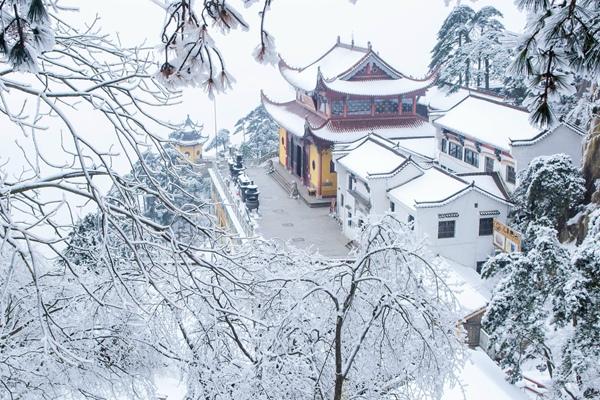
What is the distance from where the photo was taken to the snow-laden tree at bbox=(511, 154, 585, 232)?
13.1 m

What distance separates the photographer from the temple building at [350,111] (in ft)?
67.9

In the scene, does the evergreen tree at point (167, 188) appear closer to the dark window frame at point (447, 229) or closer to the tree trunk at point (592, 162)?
the dark window frame at point (447, 229)


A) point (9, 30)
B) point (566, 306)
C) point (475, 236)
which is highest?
point (9, 30)

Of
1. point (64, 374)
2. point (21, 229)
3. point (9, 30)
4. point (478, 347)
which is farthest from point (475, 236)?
point (9, 30)

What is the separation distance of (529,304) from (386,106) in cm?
1357

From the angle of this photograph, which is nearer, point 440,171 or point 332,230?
point 440,171

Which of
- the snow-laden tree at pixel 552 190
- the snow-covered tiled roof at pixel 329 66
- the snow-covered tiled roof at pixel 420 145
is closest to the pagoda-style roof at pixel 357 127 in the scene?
the snow-covered tiled roof at pixel 420 145

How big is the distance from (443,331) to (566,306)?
9.98ft

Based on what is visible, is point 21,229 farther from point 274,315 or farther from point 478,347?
point 478,347

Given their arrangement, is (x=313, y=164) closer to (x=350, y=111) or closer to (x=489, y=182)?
(x=350, y=111)

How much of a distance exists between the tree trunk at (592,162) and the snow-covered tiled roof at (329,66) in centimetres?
995

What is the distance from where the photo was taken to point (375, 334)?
19.2ft

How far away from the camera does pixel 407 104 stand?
22047 millimetres

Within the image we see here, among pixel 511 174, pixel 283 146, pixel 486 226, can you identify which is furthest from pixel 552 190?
pixel 283 146
